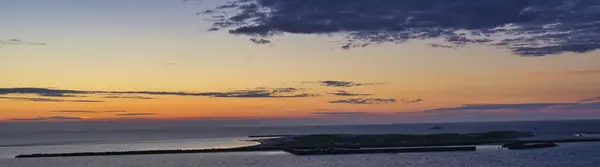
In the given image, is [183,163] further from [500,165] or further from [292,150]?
[500,165]

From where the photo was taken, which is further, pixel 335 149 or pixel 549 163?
pixel 335 149

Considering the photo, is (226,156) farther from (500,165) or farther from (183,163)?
(500,165)

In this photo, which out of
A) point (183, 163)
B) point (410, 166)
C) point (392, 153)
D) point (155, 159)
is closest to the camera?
point (410, 166)

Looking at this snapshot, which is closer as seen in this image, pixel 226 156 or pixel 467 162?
pixel 467 162

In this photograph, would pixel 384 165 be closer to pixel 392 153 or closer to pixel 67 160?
pixel 392 153

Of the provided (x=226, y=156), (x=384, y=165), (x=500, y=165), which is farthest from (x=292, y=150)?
(x=500, y=165)

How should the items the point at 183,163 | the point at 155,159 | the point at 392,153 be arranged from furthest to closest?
the point at 392,153
the point at 155,159
the point at 183,163

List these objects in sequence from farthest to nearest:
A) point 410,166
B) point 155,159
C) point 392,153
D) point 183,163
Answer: point 392,153, point 155,159, point 183,163, point 410,166

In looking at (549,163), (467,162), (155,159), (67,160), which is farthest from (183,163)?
(549,163)

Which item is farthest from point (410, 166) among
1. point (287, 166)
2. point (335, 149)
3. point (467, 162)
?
point (335, 149)
